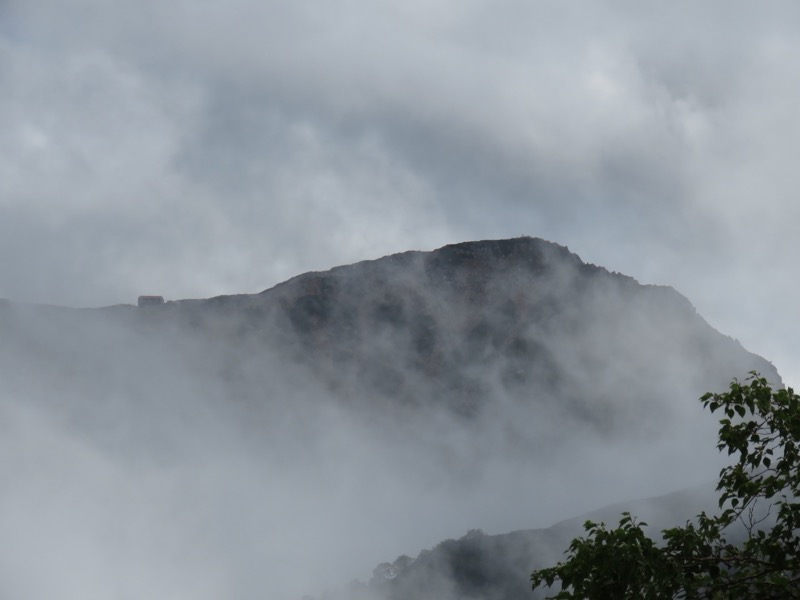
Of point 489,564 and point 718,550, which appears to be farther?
point 489,564

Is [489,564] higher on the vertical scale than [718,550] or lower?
higher

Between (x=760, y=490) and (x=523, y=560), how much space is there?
5009 inches

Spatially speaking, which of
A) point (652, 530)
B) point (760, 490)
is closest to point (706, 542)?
point (760, 490)

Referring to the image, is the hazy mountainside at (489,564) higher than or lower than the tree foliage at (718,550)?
higher

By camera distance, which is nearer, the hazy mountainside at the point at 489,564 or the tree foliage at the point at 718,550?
the tree foliage at the point at 718,550

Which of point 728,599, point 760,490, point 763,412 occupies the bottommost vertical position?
point 728,599

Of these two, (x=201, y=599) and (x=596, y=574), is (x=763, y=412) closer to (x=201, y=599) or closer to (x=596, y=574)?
(x=596, y=574)

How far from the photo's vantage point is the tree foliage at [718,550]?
52.6 feet

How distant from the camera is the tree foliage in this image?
1603 centimetres

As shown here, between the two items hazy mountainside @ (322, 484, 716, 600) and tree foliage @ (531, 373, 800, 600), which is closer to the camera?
tree foliage @ (531, 373, 800, 600)

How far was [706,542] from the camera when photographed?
19.0 meters

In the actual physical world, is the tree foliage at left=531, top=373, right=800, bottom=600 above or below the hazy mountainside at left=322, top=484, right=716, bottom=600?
below

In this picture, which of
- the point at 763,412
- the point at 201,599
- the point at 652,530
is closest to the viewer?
the point at 763,412

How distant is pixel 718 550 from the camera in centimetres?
1752
